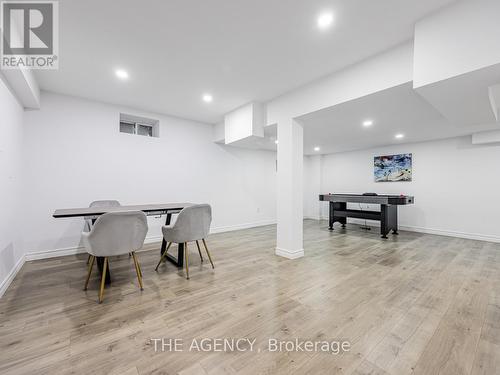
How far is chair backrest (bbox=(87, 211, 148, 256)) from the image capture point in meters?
2.09

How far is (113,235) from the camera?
215 centimetres

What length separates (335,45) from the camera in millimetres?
2311

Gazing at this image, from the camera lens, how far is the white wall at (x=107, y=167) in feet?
11.1

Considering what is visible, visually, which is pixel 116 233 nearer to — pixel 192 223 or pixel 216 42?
pixel 192 223

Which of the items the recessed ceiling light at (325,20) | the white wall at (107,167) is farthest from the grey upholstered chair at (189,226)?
the recessed ceiling light at (325,20)

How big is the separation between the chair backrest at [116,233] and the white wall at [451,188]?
21.1ft

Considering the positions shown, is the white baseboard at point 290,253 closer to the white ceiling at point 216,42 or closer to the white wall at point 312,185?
the white ceiling at point 216,42

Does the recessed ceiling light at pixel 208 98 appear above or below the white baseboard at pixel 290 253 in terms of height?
above

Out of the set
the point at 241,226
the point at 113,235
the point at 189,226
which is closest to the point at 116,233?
the point at 113,235

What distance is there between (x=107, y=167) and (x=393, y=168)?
6.96 meters

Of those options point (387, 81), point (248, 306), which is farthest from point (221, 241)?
point (387, 81)

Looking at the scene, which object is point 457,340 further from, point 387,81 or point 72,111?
point 72,111

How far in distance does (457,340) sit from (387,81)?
2.41 meters

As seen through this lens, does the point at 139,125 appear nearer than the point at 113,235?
No
